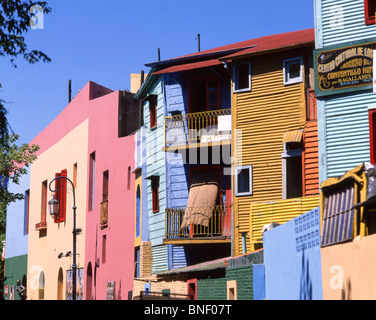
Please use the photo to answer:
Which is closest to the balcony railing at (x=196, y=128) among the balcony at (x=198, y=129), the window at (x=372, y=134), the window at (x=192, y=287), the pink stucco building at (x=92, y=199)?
the balcony at (x=198, y=129)

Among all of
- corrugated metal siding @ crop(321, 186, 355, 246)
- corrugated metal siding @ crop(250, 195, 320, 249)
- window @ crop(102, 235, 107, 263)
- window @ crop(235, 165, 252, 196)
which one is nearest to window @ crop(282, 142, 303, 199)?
corrugated metal siding @ crop(250, 195, 320, 249)

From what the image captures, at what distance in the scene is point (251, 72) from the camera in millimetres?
25891

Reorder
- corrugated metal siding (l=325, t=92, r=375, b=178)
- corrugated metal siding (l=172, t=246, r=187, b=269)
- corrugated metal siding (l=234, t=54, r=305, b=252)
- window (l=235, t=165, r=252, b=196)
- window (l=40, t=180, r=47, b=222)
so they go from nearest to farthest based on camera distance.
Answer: corrugated metal siding (l=325, t=92, r=375, b=178), corrugated metal siding (l=234, t=54, r=305, b=252), window (l=235, t=165, r=252, b=196), corrugated metal siding (l=172, t=246, r=187, b=269), window (l=40, t=180, r=47, b=222)

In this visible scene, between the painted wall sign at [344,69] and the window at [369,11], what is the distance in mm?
608

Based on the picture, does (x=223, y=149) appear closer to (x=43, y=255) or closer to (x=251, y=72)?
(x=251, y=72)

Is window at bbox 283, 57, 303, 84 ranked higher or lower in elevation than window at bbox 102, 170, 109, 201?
higher

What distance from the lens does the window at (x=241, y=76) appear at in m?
26.1

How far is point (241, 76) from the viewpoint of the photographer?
26.3 meters

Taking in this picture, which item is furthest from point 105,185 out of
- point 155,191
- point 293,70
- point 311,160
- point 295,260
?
point 295,260

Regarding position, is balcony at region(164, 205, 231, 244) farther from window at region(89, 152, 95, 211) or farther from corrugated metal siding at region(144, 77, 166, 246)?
window at region(89, 152, 95, 211)

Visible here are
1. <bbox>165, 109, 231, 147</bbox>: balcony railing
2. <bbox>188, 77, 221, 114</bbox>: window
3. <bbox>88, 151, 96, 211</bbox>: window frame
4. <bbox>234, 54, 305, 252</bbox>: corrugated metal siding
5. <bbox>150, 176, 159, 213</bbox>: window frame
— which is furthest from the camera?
<bbox>88, 151, 96, 211</bbox>: window frame

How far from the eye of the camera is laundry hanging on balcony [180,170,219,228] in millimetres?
26733

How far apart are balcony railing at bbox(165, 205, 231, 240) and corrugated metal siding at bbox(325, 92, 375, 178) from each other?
8869 millimetres

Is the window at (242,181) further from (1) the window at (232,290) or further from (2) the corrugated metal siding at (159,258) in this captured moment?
(2) the corrugated metal siding at (159,258)
